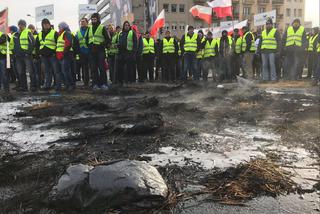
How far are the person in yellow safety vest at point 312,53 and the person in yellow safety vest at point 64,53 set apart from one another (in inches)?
318

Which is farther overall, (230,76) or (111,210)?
(230,76)

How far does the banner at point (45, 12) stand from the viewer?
49.2 feet

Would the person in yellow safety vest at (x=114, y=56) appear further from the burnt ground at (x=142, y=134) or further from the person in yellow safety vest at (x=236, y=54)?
the person in yellow safety vest at (x=236, y=54)

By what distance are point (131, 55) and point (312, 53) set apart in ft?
21.4

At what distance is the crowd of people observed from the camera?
10383 millimetres

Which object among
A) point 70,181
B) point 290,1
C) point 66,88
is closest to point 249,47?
point 66,88

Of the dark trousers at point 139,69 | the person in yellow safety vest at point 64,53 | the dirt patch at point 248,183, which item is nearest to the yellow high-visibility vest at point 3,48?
the person in yellow safety vest at point 64,53

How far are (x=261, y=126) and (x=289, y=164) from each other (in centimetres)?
173

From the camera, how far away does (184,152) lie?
3.95 metres

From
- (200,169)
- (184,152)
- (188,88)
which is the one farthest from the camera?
(188,88)

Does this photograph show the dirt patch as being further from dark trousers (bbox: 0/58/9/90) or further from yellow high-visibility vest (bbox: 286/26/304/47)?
yellow high-visibility vest (bbox: 286/26/304/47)

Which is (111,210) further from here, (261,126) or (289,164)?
(261,126)

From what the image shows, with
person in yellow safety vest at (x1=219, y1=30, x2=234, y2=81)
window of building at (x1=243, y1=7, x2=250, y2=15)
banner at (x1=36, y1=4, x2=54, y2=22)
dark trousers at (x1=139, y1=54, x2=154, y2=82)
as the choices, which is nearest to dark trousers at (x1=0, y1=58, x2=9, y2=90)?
dark trousers at (x1=139, y1=54, x2=154, y2=82)

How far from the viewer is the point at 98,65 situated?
34.7 feet
